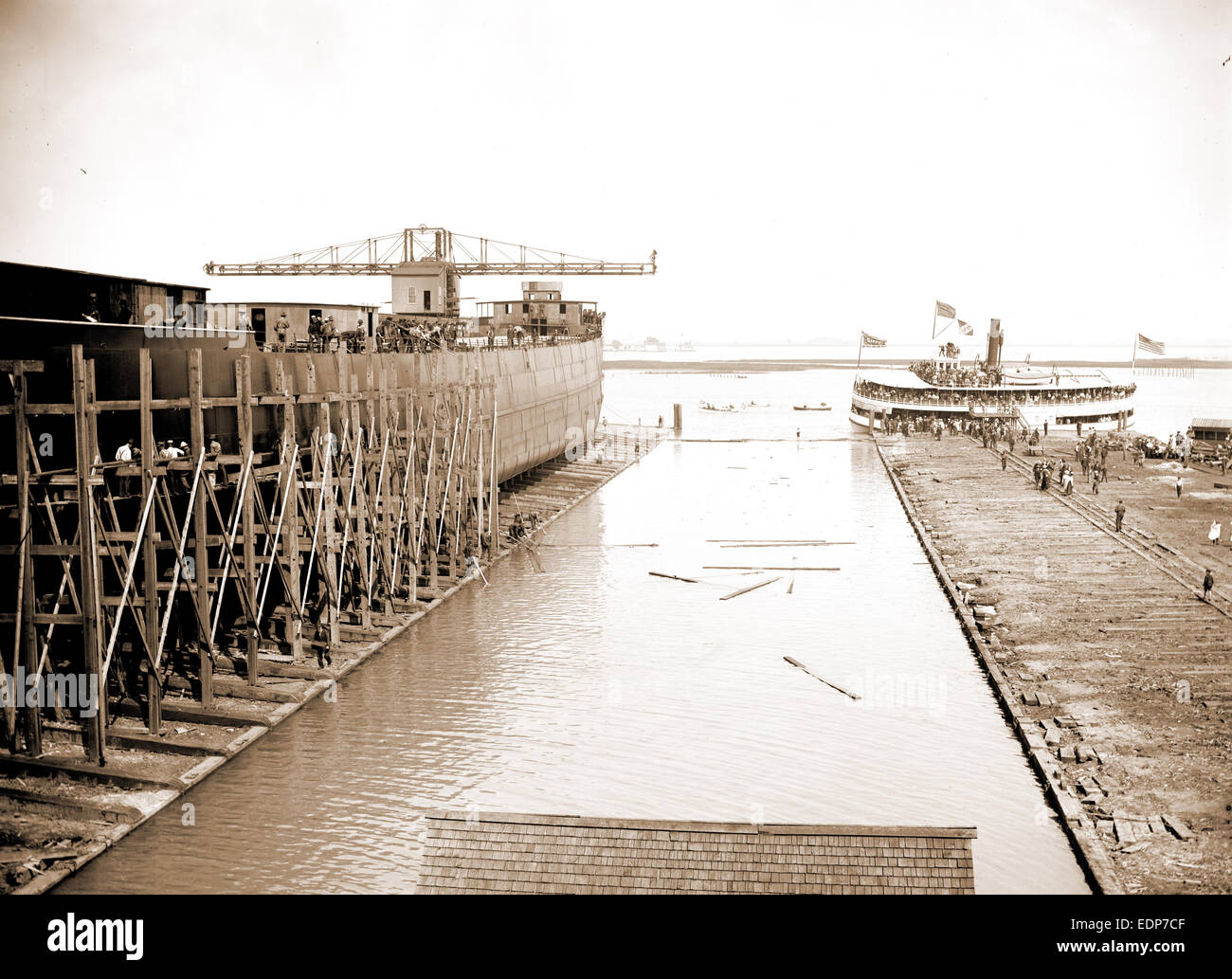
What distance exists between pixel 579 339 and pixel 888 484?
944 inches

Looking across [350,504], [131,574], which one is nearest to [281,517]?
[350,504]

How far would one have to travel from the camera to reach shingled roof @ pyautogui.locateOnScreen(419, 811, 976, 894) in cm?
1050

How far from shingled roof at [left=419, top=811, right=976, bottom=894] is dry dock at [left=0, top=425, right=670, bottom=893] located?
16.1 feet

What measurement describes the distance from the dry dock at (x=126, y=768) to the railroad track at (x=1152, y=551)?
2021cm

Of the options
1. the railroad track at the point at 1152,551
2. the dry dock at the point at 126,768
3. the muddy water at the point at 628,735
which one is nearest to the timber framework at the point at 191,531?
the dry dock at the point at 126,768

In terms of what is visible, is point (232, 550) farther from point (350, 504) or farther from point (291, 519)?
point (350, 504)

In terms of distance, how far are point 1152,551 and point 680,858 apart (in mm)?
26328

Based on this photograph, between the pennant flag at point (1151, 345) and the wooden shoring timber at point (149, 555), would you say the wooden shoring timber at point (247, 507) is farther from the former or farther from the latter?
the pennant flag at point (1151, 345)

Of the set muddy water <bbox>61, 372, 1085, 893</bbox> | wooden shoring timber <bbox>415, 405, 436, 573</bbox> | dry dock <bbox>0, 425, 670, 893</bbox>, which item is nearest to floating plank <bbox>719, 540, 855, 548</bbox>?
muddy water <bbox>61, 372, 1085, 893</bbox>

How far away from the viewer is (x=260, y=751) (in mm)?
16234

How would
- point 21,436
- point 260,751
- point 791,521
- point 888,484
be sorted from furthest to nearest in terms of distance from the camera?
point 888,484 → point 791,521 → point 260,751 → point 21,436
